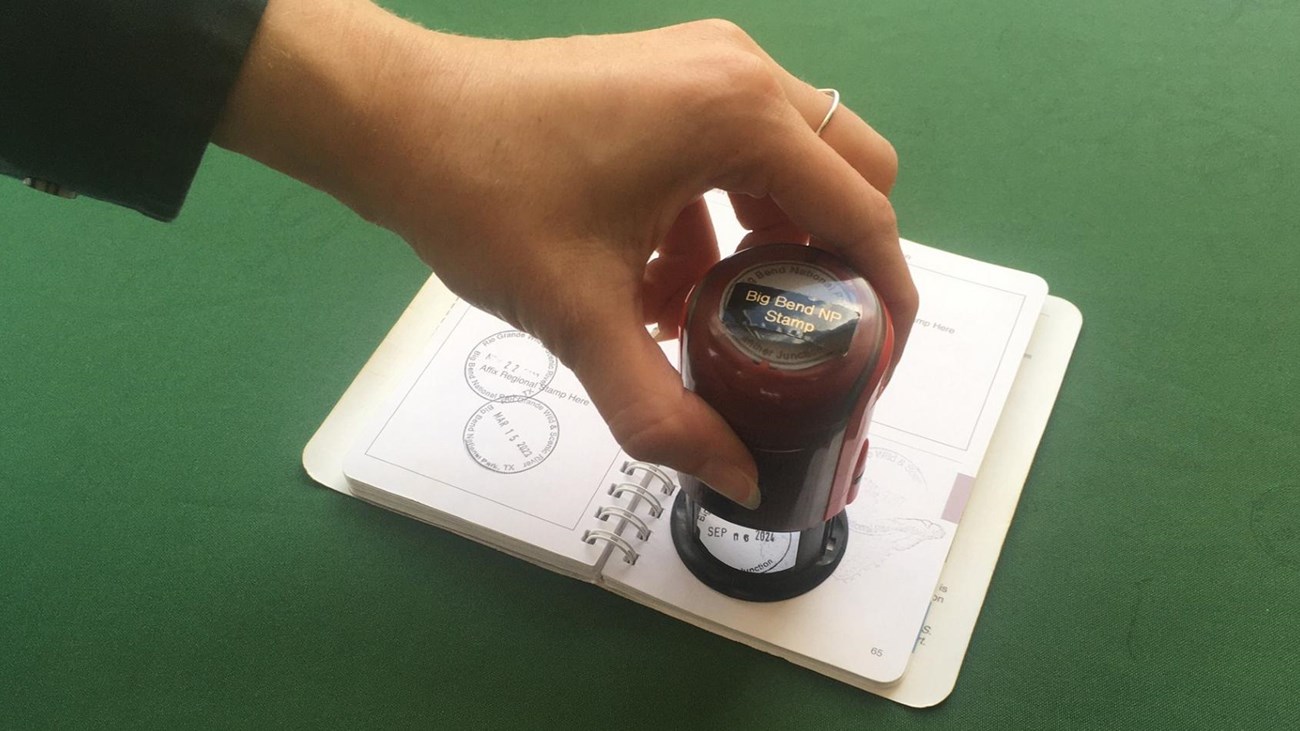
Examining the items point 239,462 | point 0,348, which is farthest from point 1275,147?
point 0,348

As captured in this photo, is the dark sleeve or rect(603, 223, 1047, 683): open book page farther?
rect(603, 223, 1047, 683): open book page

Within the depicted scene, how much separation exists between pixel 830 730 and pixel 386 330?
1.48ft

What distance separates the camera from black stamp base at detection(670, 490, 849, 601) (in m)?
0.64

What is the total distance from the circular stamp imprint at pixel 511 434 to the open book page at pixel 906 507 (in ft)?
0.36

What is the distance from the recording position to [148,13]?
18.9 inches

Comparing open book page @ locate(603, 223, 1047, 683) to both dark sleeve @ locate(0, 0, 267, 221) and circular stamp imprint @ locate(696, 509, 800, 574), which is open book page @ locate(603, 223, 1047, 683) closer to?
circular stamp imprint @ locate(696, 509, 800, 574)

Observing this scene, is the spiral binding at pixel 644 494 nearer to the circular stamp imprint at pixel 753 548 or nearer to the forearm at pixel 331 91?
the circular stamp imprint at pixel 753 548

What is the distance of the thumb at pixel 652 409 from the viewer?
480 mm

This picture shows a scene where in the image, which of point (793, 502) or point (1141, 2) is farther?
point (1141, 2)

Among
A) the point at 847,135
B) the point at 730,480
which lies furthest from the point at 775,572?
the point at 847,135

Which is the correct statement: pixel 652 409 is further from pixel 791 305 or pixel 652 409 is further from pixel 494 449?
pixel 494 449

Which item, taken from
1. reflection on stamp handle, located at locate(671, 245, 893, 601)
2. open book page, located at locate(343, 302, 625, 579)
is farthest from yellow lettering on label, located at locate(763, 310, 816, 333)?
open book page, located at locate(343, 302, 625, 579)

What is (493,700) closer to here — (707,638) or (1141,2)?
(707,638)

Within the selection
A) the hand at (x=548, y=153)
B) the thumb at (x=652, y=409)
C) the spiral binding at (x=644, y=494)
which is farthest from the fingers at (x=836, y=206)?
the spiral binding at (x=644, y=494)
